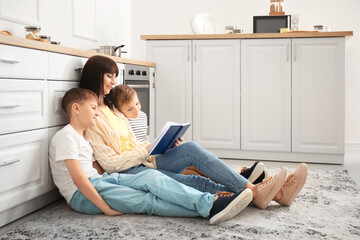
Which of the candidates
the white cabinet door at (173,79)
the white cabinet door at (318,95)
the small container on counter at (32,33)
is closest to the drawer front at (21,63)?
the small container on counter at (32,33)

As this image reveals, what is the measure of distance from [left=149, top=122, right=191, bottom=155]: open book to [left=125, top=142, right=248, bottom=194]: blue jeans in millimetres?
41

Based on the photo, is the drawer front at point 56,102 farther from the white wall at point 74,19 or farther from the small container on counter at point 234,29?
the small container on counter at point 234,29

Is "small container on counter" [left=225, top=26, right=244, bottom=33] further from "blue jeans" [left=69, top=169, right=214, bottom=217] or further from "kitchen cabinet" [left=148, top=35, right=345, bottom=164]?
"blue jeans" [left=69, top=169, right=214, bottom=217]

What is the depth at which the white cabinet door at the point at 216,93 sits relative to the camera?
400 cm

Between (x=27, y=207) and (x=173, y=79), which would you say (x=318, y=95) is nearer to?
(x=173, y=79)

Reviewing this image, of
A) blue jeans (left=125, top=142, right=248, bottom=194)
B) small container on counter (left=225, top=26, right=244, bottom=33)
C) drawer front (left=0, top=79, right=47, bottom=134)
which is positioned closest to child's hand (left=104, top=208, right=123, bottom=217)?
blue jeans (left=125, top=142, right=248, bottom=194)

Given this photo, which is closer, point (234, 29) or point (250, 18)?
point (234, 29)

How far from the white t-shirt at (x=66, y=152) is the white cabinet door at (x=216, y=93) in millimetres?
1939

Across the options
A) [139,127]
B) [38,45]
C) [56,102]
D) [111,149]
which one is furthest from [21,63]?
[139,127]

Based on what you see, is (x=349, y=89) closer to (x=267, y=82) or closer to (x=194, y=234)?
(x=267, y=82)

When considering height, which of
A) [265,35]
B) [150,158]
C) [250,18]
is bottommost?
[150,158]

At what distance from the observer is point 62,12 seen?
3.59 metres

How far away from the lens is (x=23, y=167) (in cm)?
206

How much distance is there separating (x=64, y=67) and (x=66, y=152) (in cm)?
54
